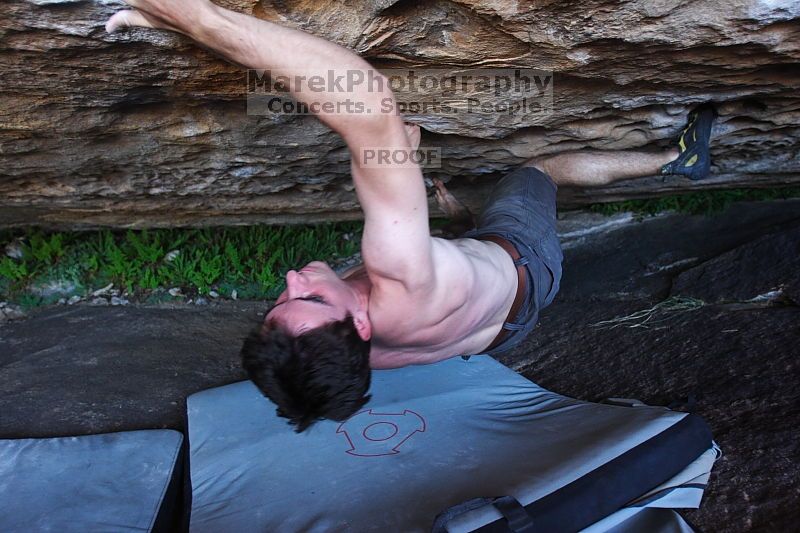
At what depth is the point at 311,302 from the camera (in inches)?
71.1

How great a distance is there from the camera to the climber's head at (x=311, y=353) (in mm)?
1745

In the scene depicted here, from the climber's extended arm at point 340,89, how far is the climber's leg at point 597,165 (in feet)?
4.47

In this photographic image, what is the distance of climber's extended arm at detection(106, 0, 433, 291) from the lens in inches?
57.6

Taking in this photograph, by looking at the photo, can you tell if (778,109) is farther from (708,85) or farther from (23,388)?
(23,388)

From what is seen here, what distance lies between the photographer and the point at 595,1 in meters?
1.71

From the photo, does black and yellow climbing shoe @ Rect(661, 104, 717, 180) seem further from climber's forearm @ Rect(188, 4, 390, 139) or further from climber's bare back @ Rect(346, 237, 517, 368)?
climber's forearm @ Rect(188, 4, 390, 139)

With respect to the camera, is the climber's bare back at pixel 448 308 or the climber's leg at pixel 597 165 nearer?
the climber's bare back at pixel 448 308

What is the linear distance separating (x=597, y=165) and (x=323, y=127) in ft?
3.82

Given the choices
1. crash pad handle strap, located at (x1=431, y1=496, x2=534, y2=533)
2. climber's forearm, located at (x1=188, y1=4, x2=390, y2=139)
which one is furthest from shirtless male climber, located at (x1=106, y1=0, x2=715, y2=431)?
crash pad handle strap, located at (x1=431, y1=496, x2=534, y2=533)

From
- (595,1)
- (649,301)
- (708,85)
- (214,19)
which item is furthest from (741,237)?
(214,19)

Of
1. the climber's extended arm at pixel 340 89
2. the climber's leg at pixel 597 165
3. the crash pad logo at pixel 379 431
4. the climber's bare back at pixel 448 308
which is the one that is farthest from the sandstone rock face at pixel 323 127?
the crash pad logo at pixel 379 431

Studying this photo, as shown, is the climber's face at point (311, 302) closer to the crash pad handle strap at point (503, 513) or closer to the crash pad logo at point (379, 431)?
the crash pad handle strap at point (503, 513)

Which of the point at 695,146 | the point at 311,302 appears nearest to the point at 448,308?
the point at 311,302

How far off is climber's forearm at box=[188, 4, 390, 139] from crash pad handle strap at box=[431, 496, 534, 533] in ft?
3.47
